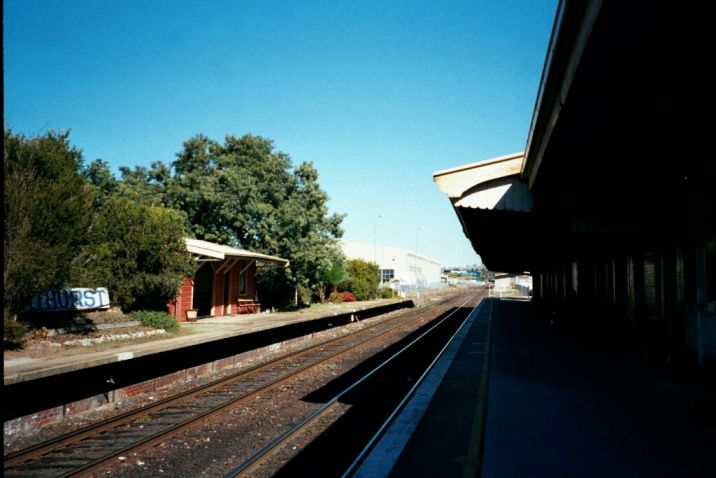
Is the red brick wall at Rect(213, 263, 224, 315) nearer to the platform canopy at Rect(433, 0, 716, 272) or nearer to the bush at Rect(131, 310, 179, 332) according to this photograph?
the bush at Rect(131, 310, 179, 332)

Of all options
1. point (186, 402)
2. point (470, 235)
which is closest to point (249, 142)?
point (470, 235)

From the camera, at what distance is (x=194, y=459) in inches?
265

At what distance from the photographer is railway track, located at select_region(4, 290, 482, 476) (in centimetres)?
655

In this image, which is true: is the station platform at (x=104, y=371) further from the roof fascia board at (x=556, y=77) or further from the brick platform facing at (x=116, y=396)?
the roof fascia board at (x=556, y=77)

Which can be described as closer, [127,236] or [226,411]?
[226,411]

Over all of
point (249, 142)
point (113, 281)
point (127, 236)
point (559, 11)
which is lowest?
point (113, 281)

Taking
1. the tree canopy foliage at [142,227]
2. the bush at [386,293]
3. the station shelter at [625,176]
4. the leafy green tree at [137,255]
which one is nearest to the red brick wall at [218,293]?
the tree canopy foliage at [142,227]

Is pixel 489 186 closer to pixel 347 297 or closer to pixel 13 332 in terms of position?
pixel 13 332

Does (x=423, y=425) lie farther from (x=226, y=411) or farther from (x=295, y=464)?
(x=226, y=411)

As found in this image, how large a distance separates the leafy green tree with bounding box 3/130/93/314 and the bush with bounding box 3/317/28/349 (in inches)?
24.0

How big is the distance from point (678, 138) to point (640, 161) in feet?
3.98

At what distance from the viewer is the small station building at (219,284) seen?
2252 cm

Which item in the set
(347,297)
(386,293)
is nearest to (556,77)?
(347,297)

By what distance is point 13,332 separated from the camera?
12008 mm
